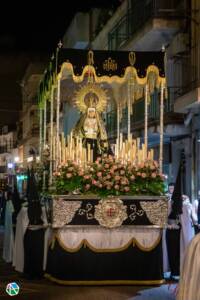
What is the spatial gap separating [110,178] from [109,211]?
1.78 ft

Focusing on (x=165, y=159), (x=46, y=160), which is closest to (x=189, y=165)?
(x=165, y=159)

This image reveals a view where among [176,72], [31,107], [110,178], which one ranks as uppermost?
[31,107]

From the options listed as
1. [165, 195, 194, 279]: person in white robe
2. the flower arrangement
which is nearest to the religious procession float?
the flower arrangement

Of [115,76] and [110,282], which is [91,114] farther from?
[110,282]

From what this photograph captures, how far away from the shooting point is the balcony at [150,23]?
73.8ft

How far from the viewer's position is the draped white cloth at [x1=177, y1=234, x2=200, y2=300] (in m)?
4.32

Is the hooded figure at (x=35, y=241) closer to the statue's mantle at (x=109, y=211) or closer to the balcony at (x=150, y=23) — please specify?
the statue's mantle at (x=109, y=211)

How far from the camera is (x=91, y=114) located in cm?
1409

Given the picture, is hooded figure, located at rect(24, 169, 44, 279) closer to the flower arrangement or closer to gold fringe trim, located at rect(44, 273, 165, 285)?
gold fringe trim, located at rect(44, 273, 165, 285)

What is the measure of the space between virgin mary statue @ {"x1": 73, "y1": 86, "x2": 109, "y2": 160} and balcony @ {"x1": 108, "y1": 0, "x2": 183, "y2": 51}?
9.08 meters

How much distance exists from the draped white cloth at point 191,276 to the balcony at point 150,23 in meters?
18.5

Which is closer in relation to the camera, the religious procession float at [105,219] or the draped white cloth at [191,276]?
the draped white cloth at [191,276]

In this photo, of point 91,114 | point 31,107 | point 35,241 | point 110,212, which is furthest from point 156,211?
point 31,107

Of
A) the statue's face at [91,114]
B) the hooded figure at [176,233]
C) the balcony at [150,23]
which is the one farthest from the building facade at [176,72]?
the hooded figure at [176,233]
